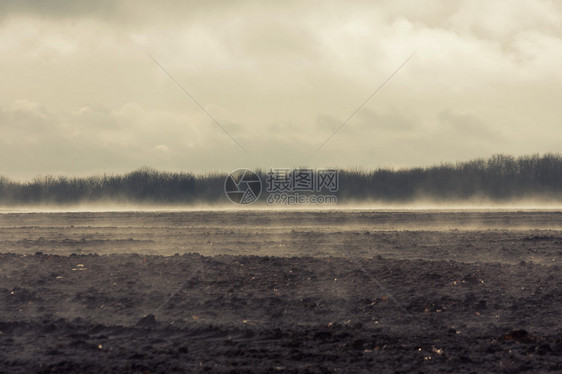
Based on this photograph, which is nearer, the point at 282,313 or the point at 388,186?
the point at 282,313

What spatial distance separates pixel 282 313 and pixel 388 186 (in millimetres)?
31370

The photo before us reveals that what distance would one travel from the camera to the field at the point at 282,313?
244 inches

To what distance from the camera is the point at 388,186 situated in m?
38.3

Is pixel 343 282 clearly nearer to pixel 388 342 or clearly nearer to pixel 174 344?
pixel 388 342

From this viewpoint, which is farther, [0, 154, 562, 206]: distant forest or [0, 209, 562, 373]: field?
[0, 154, 562, 206]: distant forest

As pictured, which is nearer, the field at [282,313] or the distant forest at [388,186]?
the field at [282,313]

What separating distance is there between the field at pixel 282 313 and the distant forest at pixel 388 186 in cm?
2387

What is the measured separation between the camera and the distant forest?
1478 inches

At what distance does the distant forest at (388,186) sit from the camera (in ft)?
123

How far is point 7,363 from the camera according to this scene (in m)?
6.41

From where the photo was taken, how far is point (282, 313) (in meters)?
7.85

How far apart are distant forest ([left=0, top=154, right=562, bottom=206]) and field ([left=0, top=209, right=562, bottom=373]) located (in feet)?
78.3

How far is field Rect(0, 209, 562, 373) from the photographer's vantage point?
6191 millimetres

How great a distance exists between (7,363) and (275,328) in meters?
3.15
